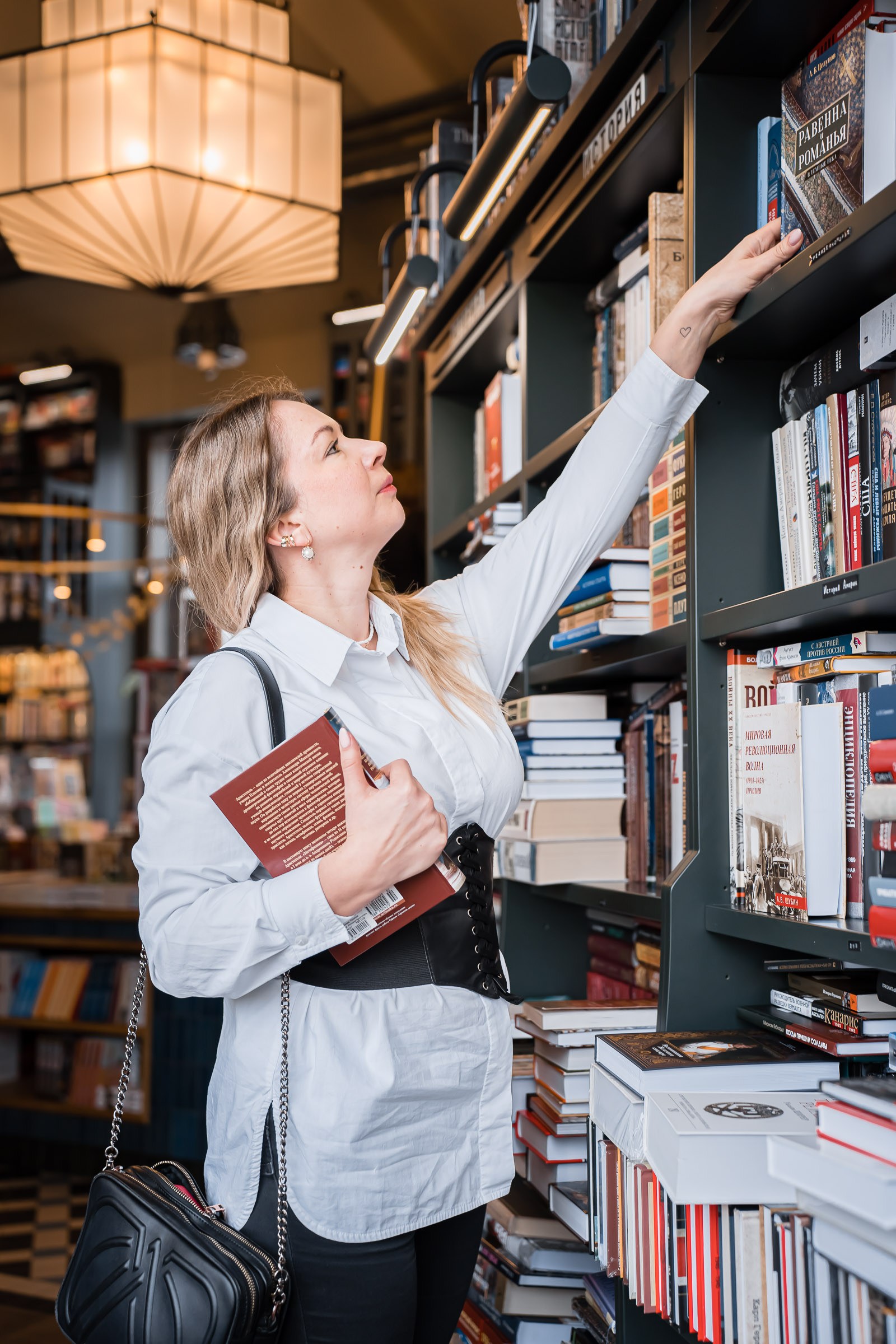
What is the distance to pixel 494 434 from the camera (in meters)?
2.69

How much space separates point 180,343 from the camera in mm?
6648

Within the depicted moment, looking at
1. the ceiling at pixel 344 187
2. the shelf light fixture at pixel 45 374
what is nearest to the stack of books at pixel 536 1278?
the ceiling at pixel 344 187

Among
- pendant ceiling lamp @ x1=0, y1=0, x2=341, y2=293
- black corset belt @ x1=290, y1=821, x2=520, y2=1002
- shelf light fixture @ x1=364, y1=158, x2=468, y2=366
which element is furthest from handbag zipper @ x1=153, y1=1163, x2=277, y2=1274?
pendant ceiling lamp @ x1=0, y1=0, x2=341, y2=293

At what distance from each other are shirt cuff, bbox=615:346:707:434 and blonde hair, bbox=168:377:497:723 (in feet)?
1.39

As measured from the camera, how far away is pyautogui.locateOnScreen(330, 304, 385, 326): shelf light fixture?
23.0ft

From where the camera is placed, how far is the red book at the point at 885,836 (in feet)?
3.42

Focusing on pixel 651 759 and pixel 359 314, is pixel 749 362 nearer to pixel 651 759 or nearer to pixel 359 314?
pixel 651 759

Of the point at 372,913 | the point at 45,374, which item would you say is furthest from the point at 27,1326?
the point at 45,374

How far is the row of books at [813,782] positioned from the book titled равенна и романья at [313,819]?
0.39 metres

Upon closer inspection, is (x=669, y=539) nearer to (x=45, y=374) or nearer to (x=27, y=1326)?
(x=27, y=1326)

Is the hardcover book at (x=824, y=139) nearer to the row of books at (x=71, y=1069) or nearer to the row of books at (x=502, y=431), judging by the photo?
the row of books at (x=502, y=431)

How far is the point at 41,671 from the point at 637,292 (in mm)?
7617

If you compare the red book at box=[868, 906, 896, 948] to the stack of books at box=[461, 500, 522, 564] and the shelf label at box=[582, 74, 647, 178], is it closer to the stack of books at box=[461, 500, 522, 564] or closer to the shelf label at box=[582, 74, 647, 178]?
the shelf label at box=[582, 74, 647, 178]

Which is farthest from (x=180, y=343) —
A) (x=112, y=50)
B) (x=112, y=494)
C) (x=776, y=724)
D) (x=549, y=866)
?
(x=776, y=724)
